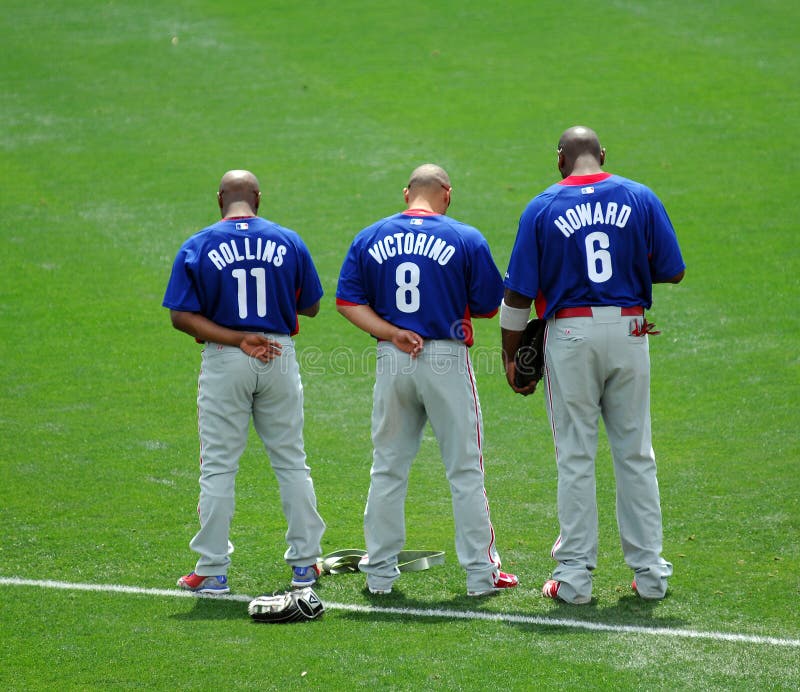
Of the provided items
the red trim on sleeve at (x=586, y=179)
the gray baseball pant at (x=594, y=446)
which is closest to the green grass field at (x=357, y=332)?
the gray baseball pant at (x=594, y=446)

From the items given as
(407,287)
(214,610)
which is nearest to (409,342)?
(407,287)

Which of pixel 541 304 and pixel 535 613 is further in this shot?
pixel 541 304

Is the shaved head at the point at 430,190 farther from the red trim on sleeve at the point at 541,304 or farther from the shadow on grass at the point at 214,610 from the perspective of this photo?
the shadow on grass at the point at 214,610

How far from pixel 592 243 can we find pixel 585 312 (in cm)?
35

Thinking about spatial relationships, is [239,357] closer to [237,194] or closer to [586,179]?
[237,194]

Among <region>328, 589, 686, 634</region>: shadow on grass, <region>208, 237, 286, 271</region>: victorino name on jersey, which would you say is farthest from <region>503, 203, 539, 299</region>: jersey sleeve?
<region>328, 589, 686, 634</region>: shadow on grass

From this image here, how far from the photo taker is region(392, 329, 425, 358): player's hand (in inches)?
220

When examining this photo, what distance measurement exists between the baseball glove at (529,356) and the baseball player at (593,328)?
119 millimetres

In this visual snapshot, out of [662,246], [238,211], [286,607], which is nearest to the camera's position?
[286,607]

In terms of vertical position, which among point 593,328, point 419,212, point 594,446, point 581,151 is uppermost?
point 581,151

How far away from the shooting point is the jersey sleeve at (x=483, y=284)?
5.66 m

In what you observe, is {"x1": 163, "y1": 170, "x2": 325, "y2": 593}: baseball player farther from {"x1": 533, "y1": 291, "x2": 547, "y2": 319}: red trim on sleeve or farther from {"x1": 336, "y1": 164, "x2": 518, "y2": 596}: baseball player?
{"x1": 533, "y1": 291, "x2": 547, "y2": 319}: red trim on sleeve

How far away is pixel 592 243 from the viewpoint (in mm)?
5387

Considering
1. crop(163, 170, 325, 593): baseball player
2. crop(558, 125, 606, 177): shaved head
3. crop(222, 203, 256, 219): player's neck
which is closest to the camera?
crop(558, 125, 606, 177): shaved head
